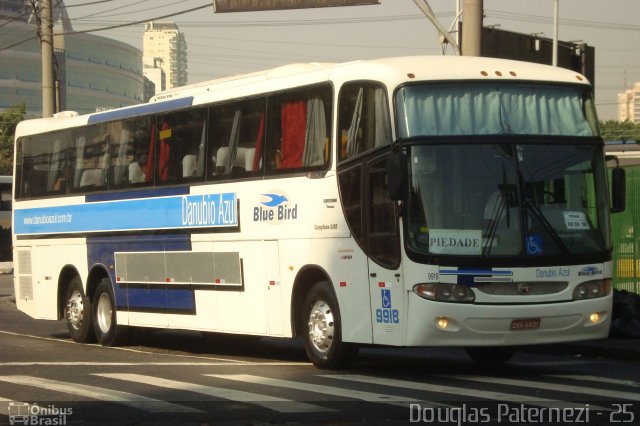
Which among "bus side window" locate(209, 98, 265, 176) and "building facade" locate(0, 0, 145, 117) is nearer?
"bus side window" locate(209, 98, 265, 176)

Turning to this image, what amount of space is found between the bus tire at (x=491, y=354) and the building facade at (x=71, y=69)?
118563 millimetres

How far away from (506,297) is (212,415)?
13.3 feet

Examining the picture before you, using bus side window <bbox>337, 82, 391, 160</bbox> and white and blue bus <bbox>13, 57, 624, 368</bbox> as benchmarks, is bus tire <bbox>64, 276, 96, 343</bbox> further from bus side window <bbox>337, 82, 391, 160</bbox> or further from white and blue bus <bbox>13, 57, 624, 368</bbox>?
bus side window <bbox>337, 82, 391, 160</bbox>

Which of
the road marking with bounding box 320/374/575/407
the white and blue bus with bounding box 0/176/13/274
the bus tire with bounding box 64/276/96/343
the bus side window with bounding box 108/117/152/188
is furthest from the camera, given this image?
the white and blue bus with bounding box 0/176/13/274

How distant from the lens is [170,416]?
34.9 ft

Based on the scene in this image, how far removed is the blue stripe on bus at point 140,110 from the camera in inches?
738

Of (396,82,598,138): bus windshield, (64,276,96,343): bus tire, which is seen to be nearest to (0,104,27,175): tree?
(64,276,96,343): bus tire

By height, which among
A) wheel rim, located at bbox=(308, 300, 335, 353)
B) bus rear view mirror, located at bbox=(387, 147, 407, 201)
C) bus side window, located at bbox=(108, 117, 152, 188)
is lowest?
wheel rim, located at bbox=(308, 300, 335, 353)

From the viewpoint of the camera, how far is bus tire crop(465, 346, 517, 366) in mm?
15594

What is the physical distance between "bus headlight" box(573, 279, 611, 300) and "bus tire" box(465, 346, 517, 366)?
1714 mm

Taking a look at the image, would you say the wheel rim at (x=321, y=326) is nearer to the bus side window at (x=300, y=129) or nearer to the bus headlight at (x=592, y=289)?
the bus side window at (x=300, y=129)

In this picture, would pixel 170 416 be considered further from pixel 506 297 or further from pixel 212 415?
pixel 506 297

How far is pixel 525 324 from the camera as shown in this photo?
13578mm

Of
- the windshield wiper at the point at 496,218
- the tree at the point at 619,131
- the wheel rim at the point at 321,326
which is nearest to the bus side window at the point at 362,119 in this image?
the windshield wiper at the point at 496,218
